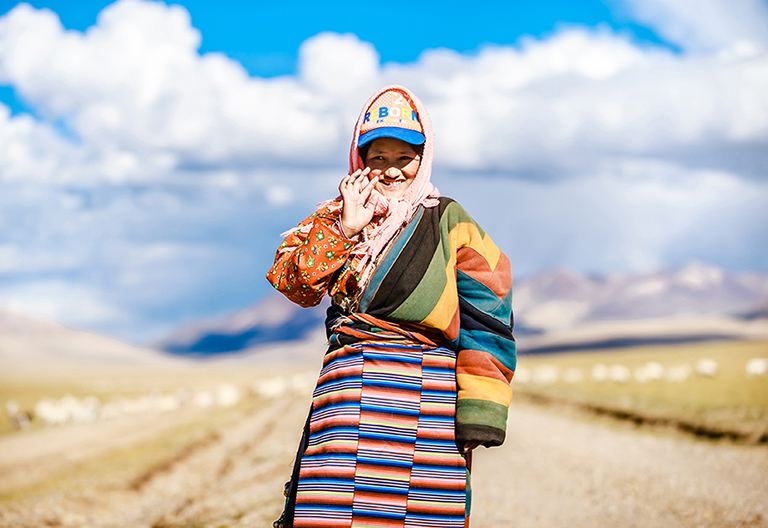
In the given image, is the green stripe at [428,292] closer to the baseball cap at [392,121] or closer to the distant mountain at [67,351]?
the baseball cap at [392,121]

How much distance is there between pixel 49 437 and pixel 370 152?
26.2 meters

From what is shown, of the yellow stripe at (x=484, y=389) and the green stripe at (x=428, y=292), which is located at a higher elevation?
the green stripe at (x=428, y=292)

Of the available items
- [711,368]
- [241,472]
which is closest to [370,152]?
[241,472]

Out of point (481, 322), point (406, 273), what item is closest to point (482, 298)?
point (481, 322)

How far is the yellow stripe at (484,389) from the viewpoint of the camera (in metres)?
2.86

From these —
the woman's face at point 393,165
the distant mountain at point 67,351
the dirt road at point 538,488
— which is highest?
the distant mountain at point 67,351

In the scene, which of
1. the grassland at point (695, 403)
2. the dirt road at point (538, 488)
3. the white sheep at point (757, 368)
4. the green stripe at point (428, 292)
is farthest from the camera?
the white sheep at point (757, 368)

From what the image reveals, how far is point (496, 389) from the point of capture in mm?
2867

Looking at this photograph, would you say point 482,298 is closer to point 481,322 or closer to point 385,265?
point 481,322

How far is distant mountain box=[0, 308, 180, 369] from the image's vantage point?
164500 mm

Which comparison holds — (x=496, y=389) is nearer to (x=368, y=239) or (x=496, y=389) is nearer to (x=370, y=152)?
(x=368, y=239)

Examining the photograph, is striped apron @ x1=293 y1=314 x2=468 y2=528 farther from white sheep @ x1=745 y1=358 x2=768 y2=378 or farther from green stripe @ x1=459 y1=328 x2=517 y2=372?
white sheep @ x1=745 y1=358 x2=768 y2=378

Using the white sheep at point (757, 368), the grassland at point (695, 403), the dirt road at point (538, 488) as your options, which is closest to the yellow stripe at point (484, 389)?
the dirt road at point (538, 488)

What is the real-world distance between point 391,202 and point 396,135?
27 centimetres
